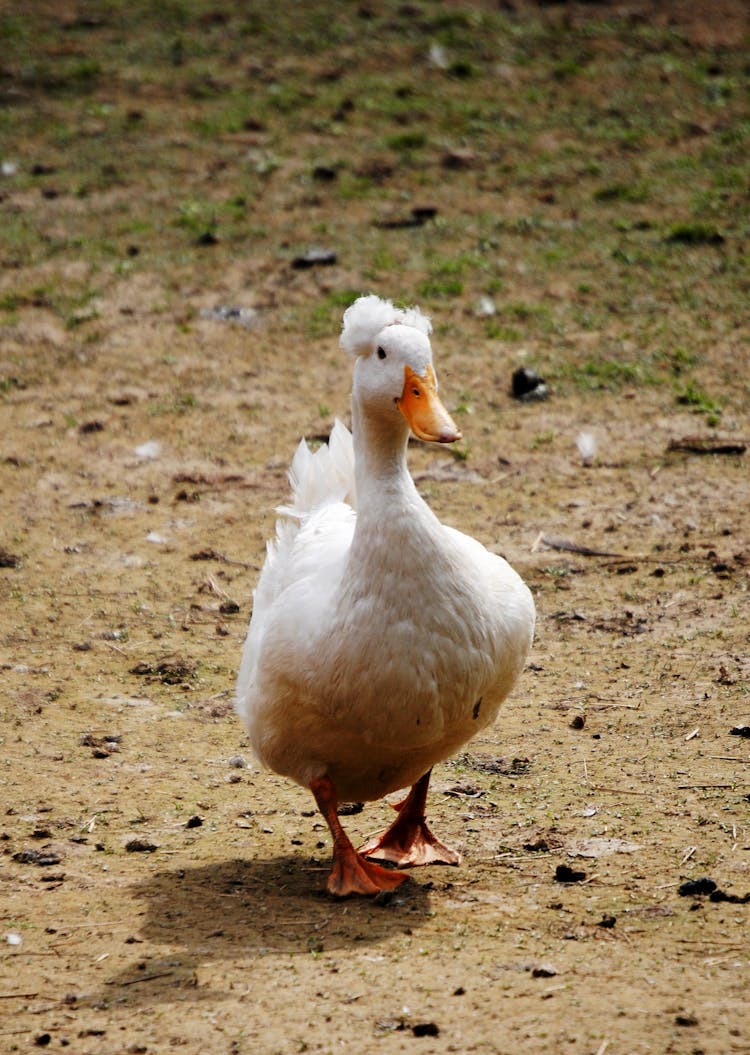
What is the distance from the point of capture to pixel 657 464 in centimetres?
855

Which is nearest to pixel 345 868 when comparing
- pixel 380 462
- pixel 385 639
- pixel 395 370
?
pixel 385 639

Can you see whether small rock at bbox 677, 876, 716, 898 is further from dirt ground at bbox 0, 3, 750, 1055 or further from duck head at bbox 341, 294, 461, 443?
duck head at bbox 341, 294, 461, 443

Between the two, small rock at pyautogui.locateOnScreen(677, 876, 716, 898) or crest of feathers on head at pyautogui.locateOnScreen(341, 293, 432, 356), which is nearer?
small rock at pyautogui.locateOnScreen(677, 876, 716, 898)

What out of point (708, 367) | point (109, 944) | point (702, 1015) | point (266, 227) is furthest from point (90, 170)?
point (702, 1015)

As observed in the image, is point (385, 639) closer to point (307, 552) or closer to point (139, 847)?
point (307, 552)

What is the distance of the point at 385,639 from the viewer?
4484 mm

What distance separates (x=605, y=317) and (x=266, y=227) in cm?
310

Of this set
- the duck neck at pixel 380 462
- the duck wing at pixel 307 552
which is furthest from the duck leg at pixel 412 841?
the duck neck at pixel 380 462

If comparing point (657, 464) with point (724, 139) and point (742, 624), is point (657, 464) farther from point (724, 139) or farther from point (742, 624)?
point (724, 139)

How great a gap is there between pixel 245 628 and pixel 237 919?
99.9 inches

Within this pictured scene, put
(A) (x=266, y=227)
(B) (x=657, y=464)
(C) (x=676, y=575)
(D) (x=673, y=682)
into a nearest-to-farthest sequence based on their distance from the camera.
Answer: (D) (x=673, y=682), (C) (x=676, y=575), (B) (x=657, y=464), (A) (x=266, y=227)

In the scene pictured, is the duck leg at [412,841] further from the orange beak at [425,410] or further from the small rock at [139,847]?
the orange beak at [425,410]

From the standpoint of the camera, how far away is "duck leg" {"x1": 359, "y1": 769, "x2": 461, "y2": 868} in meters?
5.05

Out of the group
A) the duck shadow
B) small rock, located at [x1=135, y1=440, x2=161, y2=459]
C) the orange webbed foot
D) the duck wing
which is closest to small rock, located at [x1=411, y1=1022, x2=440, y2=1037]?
the duck shadow
